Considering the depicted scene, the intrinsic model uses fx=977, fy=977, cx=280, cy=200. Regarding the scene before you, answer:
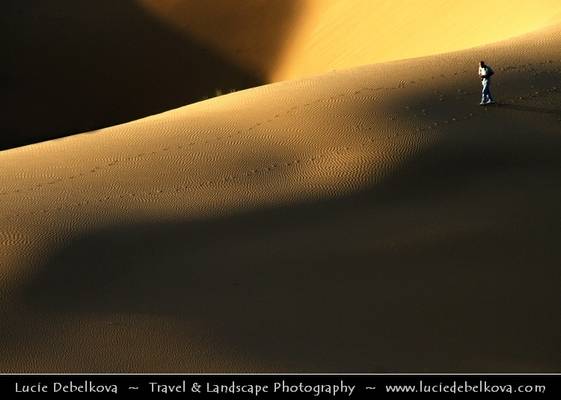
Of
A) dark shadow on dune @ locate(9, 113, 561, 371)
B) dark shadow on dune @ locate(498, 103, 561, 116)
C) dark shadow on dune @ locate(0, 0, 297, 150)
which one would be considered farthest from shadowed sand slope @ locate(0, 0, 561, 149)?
dark shadow on dune @ locate(9, 113, 561, 371)

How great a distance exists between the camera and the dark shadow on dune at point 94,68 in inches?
972

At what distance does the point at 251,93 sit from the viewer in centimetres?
1465

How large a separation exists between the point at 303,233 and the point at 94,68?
55.7ft

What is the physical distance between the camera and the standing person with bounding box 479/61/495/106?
13.2m

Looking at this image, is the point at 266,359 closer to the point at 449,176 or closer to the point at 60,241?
the point at 60,241

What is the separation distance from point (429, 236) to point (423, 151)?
5.93 feet

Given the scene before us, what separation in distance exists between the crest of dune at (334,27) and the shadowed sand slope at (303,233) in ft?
25.9

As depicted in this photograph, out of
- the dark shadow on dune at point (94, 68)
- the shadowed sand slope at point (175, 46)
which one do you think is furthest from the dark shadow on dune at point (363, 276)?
the dark shadow on dune at point (94, 68)

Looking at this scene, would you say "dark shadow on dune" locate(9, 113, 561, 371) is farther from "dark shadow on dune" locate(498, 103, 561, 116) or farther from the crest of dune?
the crest of dune

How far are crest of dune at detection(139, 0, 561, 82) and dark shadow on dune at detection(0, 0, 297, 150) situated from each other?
0.34m

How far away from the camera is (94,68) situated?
26.5 m

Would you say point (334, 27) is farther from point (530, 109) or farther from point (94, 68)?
point (530, 109)

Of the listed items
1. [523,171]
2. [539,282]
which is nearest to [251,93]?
[523,171]

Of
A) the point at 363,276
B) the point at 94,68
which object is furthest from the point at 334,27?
the point at 363,276
